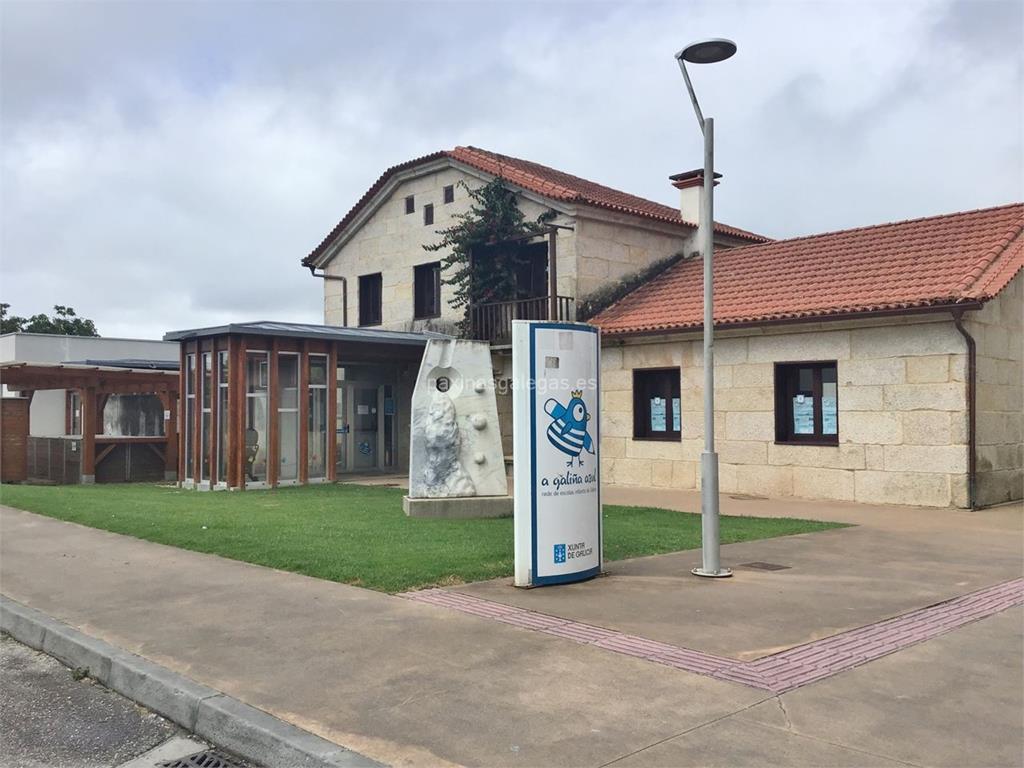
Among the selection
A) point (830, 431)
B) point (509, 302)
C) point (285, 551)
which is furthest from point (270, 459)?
point (830, 431)

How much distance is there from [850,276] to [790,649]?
38.7 feet

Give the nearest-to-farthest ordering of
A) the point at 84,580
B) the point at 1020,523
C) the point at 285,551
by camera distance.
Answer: the point at 84,580 → the point at 285,551 → the point at 1020,523

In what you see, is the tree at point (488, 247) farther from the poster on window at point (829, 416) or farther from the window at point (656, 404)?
the poster on window at point (829, 416)

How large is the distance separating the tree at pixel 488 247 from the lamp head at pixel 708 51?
12986 mm

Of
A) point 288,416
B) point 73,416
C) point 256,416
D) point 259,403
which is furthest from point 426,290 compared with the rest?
point 73,416

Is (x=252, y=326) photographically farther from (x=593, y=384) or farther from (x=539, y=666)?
(x=539, y=666)

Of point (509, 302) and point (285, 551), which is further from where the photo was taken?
point (509, 302)

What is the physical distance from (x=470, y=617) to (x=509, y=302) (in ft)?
47.9

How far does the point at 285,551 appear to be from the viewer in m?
9.40

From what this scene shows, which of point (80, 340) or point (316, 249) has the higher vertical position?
point (316, 249)

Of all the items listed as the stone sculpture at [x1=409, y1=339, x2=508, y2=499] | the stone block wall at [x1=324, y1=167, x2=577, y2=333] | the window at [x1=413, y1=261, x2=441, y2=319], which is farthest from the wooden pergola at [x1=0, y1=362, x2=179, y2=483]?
the stone sculpture at [x1=409, y1=339, x2=508, y2=499]

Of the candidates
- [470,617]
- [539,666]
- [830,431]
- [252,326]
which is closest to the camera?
[539,666]

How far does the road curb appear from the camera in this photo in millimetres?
4203

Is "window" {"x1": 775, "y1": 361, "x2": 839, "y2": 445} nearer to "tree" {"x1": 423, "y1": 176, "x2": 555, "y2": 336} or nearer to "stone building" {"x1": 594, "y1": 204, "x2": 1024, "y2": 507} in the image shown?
"stone building" {"x1": 594, "y1": 204, "x2": 1024, "y2": 507}
